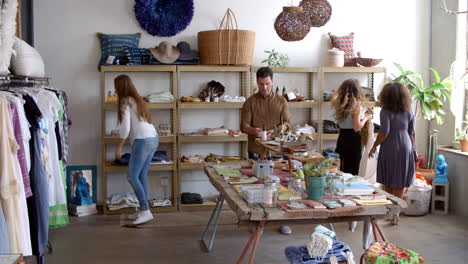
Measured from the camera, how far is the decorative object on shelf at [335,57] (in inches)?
280

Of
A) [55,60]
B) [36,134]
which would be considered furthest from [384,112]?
[55,60]

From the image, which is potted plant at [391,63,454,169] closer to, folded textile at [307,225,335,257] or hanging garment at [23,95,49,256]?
folded textile at [307,225,335,257]

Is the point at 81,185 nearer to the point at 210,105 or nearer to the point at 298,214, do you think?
the point at 210,105

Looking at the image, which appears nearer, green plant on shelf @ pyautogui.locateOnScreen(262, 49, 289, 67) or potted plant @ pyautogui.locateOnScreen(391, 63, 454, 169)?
potted plant @ pyautogui.locateOnScreen(391, 63, 454, 169)

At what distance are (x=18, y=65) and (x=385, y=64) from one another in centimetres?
484

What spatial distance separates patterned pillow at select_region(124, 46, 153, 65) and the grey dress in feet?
9.92

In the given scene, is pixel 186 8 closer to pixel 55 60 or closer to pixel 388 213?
pixel 55 60

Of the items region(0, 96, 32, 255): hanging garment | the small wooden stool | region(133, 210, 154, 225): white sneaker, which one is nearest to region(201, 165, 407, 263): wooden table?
region(0, 96, 32, 255): hanging garment

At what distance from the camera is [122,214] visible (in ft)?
22.0

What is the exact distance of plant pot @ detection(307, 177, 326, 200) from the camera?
3.59 m

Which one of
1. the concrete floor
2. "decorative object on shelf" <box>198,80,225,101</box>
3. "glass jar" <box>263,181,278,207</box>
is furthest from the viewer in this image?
"decorative object on shelf" <box>198,80,225,101</box>

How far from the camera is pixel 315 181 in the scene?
3.59m

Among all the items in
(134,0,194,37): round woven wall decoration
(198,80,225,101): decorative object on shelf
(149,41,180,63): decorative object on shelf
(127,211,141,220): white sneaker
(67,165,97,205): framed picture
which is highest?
(134,0,194,37): round woven wall decoration

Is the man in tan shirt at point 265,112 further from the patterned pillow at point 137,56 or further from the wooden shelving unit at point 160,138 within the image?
the patterned pillow at point 137,56
